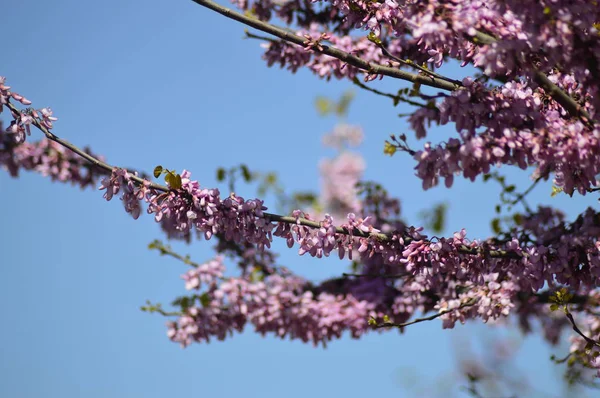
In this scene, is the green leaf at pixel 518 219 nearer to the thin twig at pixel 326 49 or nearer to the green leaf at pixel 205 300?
the thin twig at pixel 326 49

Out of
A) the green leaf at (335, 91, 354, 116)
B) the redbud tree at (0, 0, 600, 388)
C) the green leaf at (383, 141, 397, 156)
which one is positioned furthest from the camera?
the green leaf at (335, 91, 354, 116)

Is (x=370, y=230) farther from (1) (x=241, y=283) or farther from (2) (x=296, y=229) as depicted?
(1) (x=241, y=283)

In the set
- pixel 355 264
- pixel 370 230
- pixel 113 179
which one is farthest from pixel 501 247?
pixel 355 264

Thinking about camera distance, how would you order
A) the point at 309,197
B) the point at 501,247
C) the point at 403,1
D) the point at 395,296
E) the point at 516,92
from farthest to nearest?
1. the point at 309,197
2. the point at 395,296
3. the point at 501,247
4. the point at 403,1
5. the point at 516,92

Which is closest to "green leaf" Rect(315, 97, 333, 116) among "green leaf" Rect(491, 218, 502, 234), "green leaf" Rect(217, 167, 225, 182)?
"green leaf" Rect(217, 167, 225, 182)

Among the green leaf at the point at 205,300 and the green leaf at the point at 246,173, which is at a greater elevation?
the green leaf at the point at 246,173

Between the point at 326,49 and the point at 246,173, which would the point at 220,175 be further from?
the point at 326,49

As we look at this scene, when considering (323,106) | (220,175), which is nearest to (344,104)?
(323,106)

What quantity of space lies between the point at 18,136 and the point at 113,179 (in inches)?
27.2

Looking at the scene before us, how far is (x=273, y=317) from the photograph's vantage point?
7336 mm

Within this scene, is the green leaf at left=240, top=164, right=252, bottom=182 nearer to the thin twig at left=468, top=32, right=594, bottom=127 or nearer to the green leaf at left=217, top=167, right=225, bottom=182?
the green leaf at left=217, top=167, right=225, bottom=182

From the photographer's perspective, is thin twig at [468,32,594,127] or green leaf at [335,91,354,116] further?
green leaf at [335,91,354,116]

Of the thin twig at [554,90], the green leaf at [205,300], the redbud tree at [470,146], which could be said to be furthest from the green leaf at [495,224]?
the green leaf at [205,300]

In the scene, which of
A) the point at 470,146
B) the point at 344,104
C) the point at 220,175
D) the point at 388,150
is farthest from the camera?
the point at 344,104
